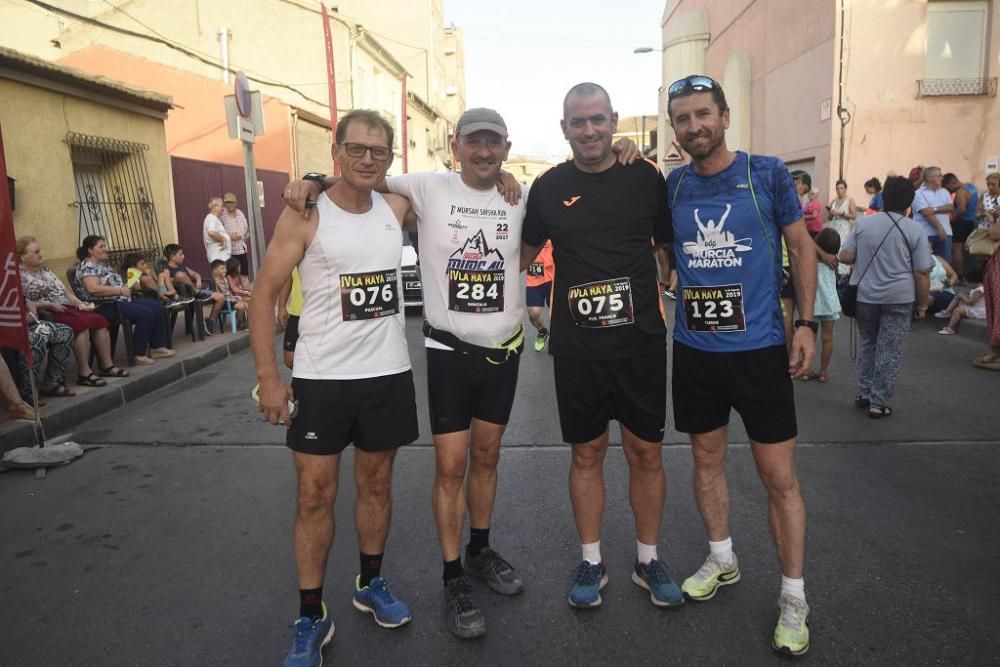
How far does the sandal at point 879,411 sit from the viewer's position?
5.86m

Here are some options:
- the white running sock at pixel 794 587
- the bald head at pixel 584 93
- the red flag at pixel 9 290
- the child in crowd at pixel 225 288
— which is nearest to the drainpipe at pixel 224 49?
the child in crowd at pixel 225 288

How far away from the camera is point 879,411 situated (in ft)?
19.3

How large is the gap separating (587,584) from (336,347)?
1.46 meters

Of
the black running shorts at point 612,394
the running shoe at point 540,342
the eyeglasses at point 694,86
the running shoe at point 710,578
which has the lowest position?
the running shoe at point 710,578

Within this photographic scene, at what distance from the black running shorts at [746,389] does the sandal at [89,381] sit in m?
6.16

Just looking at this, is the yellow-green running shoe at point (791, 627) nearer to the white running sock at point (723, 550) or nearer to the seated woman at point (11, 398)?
the white running sock at point (723, 550)

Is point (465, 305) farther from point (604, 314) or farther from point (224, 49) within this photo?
point (224, 49)

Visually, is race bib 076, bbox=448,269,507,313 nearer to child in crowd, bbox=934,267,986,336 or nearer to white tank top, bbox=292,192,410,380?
white tank top, bbox=292,192,410,380

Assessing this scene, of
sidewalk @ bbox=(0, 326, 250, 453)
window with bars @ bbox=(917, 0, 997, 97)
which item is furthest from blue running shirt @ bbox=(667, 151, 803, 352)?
window with bars @ bbox=(917, 0, 997, 97)

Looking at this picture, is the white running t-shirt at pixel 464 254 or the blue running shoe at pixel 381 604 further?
the white running t-shirt at pixel 464 254

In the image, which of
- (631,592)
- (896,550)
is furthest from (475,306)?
(896,550)

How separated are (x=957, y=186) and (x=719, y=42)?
573 inches

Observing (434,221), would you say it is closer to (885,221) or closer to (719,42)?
(885,221)

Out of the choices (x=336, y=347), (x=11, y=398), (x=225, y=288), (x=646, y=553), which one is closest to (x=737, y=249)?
(x=646, y=553)
